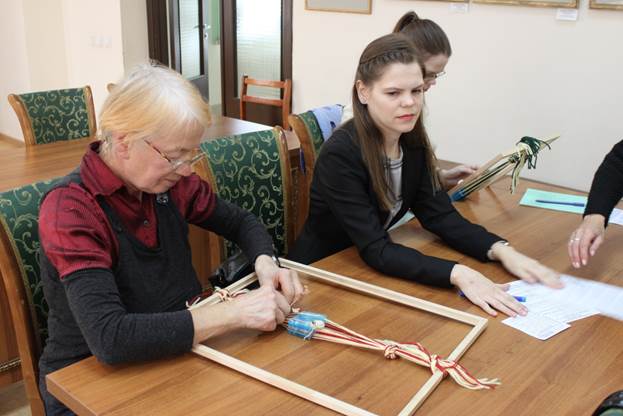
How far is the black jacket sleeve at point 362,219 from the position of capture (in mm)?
1470

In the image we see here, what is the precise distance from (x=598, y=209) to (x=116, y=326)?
1376mm

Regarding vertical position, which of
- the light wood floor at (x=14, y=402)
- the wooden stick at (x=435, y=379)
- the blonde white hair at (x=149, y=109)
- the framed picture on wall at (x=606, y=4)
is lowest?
the light wood floor at (x=14, y=402)

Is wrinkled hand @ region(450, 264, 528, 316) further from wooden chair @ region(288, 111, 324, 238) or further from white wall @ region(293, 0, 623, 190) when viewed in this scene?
white wall @ region(293, 0, 623, 190)

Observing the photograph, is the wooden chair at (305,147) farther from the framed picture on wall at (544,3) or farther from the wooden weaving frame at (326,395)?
the framed picture on wall at (544,3)

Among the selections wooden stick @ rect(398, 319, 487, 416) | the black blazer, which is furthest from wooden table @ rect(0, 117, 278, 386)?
wooden stick @ rect(398, 319, 487, 416)

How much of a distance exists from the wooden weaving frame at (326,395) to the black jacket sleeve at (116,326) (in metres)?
0.06

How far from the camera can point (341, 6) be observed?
3693 mm

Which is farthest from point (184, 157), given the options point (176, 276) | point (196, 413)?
point (196, 413)

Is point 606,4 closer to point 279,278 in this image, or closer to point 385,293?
point 385,293

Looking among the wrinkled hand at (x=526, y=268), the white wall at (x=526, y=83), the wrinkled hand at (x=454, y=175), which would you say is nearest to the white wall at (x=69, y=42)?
the white wall at (x=526, y=83)

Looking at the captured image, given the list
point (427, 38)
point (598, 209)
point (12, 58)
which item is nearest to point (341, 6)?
point (427, 38)

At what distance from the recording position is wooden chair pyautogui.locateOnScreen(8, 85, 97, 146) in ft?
9.87

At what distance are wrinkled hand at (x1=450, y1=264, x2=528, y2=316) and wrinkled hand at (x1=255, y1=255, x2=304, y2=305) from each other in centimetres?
37

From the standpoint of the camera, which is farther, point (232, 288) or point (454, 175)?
point (454, 175)
